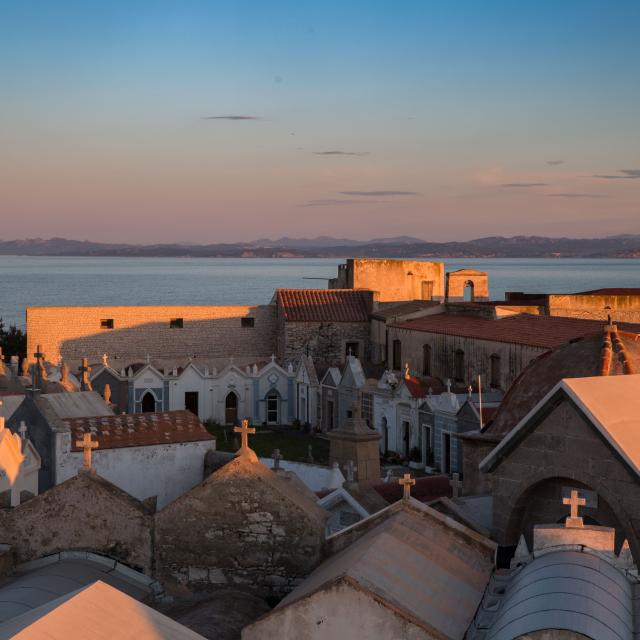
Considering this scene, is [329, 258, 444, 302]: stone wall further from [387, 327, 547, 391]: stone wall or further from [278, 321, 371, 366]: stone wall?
[387, 327, 547, 391]: stone wall

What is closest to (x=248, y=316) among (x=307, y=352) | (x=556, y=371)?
(x=307, y=352)

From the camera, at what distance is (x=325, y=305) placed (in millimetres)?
53500

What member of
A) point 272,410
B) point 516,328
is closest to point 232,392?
point 272,410

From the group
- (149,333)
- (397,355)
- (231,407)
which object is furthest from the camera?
(149,333)

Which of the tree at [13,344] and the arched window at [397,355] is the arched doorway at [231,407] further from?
the tree at [13,344]

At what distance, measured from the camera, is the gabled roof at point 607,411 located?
39.8 ft

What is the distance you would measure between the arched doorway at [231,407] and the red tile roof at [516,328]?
24.7 ft

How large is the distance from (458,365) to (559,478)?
3032cm

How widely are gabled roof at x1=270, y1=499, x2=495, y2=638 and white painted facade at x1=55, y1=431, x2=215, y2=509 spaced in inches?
289

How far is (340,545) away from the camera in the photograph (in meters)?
12.5

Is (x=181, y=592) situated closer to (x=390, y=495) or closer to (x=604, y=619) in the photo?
(x=604, y=619)

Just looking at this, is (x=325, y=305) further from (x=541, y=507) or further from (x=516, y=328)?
(x=541, y=507)

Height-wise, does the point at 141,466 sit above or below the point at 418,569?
below

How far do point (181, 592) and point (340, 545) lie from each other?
1.83 metres
